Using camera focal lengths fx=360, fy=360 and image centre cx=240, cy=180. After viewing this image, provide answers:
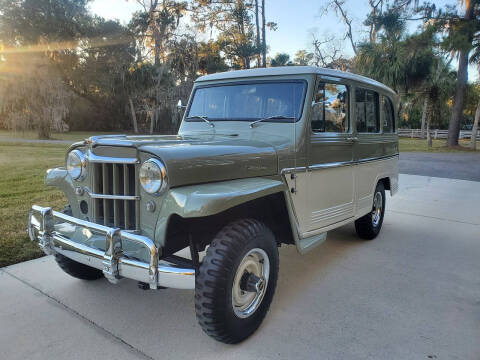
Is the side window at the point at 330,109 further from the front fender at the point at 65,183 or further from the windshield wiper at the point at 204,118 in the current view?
the front fender at the point at 65,183

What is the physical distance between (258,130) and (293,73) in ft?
1.98

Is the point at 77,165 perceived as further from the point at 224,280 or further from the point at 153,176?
the point at 224,280

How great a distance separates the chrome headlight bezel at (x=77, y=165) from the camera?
266cm

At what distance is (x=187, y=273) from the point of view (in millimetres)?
2111

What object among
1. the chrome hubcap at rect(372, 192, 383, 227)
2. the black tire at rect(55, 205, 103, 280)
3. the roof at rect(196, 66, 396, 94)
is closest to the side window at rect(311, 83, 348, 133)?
the roof at rect(196, 66, 396, 94)

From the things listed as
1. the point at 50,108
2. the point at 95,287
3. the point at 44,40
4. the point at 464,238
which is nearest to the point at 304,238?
the point at 95,287

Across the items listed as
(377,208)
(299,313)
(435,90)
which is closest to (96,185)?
(299,313)

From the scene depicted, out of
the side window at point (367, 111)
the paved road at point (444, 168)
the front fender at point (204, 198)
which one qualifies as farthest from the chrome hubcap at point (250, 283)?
the paved road at point (444, 168)

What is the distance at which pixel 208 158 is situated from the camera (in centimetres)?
241

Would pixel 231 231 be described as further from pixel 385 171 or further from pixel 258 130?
pixel 385 171

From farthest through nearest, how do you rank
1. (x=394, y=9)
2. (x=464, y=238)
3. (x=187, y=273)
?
(x=394, y=9) < (x=464, y=238) < (x=187, y=273)

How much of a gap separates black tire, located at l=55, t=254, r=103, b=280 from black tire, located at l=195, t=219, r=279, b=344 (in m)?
1.47

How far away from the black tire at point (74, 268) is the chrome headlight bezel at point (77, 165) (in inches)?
17.0

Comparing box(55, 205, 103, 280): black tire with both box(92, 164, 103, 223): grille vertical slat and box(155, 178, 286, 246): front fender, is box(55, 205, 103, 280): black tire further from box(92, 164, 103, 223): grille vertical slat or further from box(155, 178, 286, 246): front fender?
box(155, 178, 286, 246): front fender
